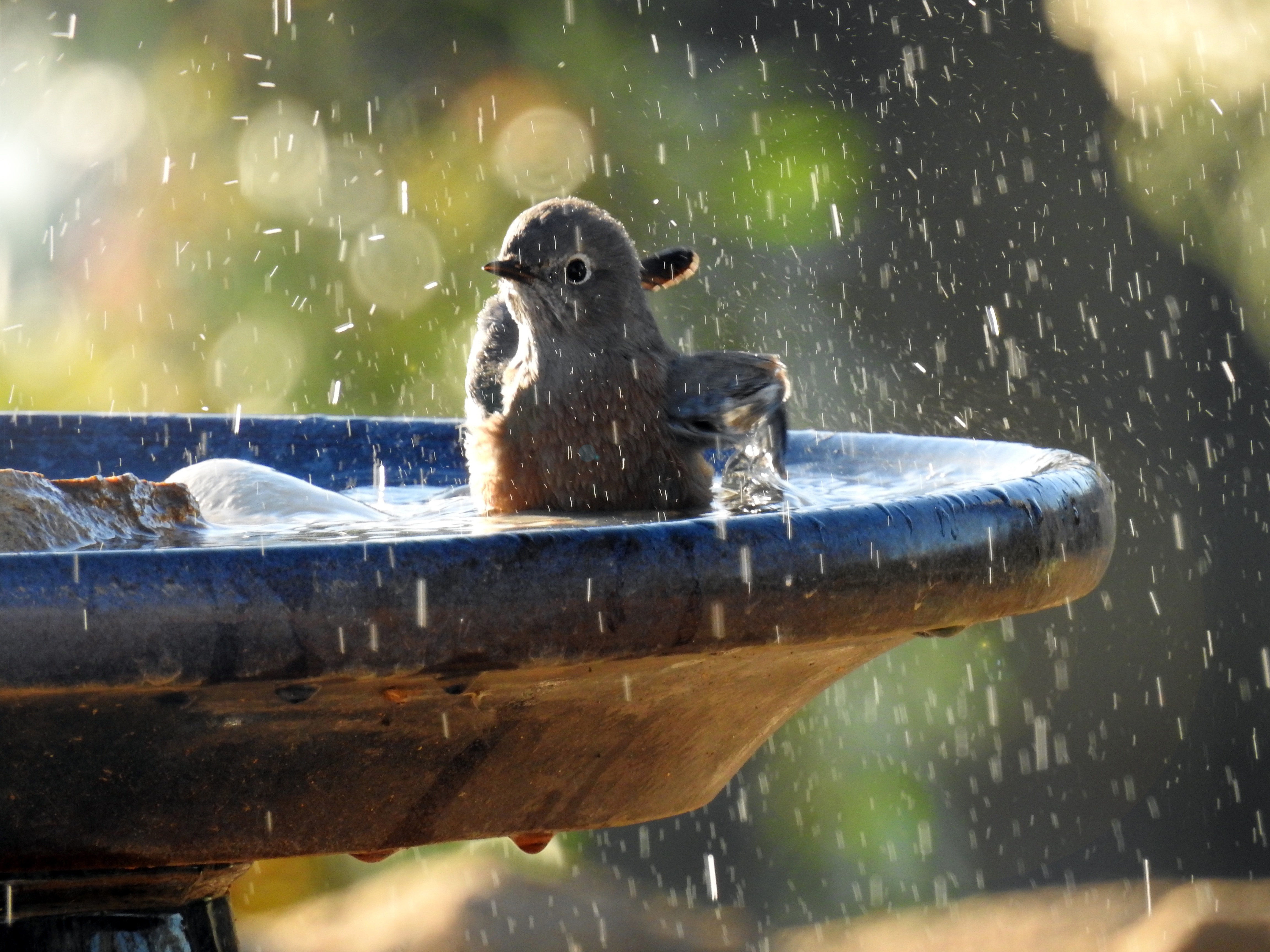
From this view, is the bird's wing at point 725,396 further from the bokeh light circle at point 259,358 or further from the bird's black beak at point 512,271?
the bokeh light circle at point 259,358

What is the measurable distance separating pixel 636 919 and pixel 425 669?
5058 mm

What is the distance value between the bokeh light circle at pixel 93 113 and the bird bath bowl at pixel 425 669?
384cm

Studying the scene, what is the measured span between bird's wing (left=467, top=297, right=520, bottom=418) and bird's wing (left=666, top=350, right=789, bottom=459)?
359 mm

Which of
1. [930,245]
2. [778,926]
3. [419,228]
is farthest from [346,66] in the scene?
[778,926]

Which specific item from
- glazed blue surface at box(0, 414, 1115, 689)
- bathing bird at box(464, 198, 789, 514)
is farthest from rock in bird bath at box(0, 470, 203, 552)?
bathing bird at box(464, 198, 789, 514)

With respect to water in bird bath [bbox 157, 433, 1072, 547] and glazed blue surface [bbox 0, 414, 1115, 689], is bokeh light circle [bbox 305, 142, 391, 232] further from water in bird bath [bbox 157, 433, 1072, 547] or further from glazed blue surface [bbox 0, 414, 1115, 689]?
glazed blue surface [bbox 0, 414, 1115, 689]

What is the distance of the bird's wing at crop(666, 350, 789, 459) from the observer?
108 inches

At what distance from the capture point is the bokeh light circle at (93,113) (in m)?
5.29

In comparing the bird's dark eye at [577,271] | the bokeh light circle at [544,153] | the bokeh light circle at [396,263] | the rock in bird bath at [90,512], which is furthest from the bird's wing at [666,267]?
the bokeh light circle at [396,263]

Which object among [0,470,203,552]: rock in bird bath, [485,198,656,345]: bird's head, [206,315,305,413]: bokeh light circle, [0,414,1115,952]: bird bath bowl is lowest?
[0,414,1115,952]: bird bath bowl

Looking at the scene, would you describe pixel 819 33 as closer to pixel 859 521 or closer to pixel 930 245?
pixel 930 245

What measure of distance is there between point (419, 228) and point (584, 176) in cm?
71

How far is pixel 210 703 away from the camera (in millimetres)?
1487

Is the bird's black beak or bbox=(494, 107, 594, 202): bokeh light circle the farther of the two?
bbox=(494, 107, 594, 202): bokeh light circle
